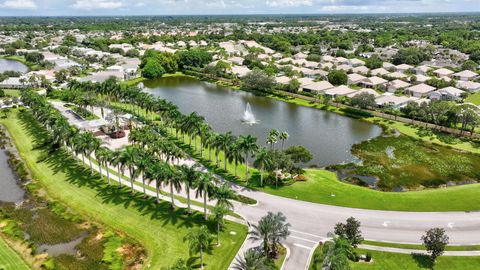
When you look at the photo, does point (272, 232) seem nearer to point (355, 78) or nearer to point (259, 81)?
point (259, 81)

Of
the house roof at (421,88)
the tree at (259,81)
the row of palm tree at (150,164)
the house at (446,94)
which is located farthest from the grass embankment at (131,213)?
the house at (446,94)

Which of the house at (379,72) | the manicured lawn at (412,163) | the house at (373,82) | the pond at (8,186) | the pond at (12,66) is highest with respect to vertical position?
the house at (379,72)

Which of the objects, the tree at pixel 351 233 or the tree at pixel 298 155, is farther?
the tree at pixel 298 155

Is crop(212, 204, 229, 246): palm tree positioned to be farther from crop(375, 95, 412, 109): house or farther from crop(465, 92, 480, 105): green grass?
crop(465, 92, 480, 105): green grass

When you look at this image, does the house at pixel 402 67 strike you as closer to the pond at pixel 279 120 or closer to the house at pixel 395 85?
the house at pixel 395 85

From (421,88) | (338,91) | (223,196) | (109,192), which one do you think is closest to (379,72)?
(421,88)

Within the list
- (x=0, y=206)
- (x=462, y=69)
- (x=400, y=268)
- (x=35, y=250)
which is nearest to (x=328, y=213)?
(x=400, y=268)
